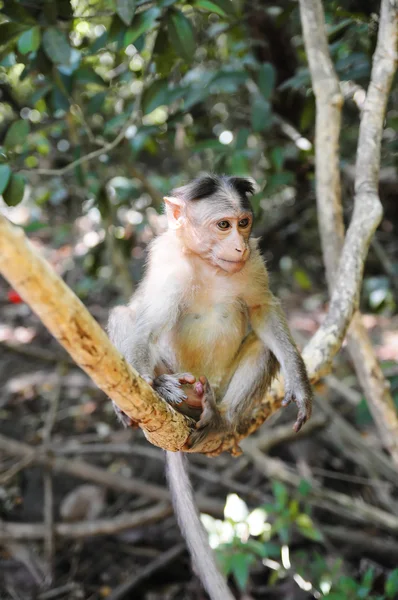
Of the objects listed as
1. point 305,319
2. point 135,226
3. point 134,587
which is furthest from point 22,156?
point 305,319

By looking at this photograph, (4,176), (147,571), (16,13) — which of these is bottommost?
(147,571)

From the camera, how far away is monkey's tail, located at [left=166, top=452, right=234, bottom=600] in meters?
2.84

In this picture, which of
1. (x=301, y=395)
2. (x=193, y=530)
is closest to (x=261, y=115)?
(x=301, y=395)

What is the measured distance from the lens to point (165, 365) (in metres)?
3.18

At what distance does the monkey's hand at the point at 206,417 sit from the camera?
2.76 meters

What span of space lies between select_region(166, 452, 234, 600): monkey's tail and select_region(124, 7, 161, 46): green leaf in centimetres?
202

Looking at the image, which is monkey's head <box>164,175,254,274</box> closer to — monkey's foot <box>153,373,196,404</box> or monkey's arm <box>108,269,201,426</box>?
monkey's arm <box>108,269,201,426</box>

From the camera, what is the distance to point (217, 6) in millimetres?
3211

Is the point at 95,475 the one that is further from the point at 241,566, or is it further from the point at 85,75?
the point at 85,75

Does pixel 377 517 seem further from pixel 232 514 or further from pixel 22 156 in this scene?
pixel 22 156

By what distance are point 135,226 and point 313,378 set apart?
2.97 m

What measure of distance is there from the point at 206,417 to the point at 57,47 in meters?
1.95

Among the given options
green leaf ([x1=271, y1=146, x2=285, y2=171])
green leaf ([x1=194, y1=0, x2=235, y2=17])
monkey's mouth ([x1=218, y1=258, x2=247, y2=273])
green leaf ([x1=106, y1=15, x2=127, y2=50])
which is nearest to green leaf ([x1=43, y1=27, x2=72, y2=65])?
green leaf ([x1=106, y1=15, x2=127, y2=50])

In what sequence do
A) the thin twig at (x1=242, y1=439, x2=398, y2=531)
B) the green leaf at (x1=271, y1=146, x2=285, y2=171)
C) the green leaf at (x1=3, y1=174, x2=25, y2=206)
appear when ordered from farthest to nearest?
the thin twig at (x1=242, y1=439, x2=398, y2=531)
the green leaf at (x1=271, y1=146, x2=285, y2=171)
the green leaf at (x1=3, y1=174, x2=25, y2=206)
